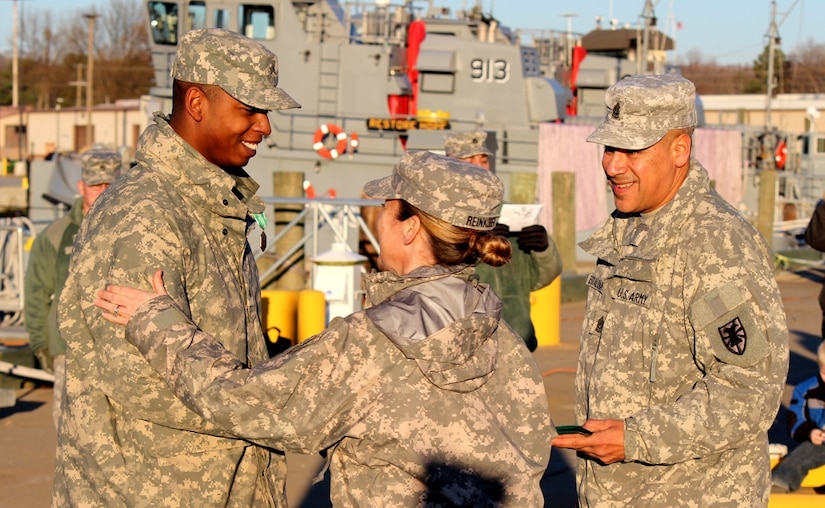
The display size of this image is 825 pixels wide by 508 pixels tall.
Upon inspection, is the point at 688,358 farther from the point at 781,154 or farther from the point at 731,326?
the point at 781,154

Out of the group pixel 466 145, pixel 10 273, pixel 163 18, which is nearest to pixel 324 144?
pixel 163 18

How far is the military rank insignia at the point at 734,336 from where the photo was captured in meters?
3.22

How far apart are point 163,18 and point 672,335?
21552mm

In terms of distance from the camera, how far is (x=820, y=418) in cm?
680

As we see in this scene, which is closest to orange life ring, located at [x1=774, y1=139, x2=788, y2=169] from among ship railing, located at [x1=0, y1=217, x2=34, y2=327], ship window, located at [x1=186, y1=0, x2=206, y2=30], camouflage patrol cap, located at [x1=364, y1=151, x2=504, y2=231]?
ship window, located at [x1=186, y1=0, x2=206, y2=30]

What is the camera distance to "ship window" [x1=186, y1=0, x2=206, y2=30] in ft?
77.3

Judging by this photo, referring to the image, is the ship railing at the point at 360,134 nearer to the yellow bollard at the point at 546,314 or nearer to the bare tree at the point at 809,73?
the yellow bollard at the point at 546,314

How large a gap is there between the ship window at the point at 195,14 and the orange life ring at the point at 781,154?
14.1 meters

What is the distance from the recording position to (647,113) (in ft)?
11.6

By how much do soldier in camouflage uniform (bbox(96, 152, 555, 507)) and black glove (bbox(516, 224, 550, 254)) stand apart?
3313mm

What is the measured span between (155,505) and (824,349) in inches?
180

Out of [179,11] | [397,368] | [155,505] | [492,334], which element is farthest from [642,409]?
[179,11]

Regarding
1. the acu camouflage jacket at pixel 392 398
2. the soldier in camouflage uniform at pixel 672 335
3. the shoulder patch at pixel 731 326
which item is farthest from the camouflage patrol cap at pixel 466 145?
the acu camouflage jacket at pixel 392 398

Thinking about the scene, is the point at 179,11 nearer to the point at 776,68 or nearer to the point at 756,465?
the point at 756,465
